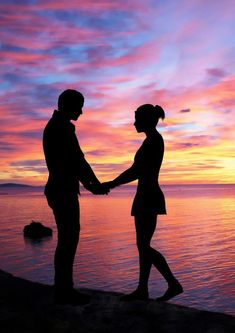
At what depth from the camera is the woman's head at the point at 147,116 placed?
6.42 meters

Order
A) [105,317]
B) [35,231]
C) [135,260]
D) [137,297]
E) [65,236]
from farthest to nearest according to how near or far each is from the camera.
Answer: [35,231]
[135,260]
[137,297]
[65,236]
[105,317]

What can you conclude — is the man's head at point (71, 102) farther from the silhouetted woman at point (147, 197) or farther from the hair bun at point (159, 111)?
the hair bun at point (159, 111)

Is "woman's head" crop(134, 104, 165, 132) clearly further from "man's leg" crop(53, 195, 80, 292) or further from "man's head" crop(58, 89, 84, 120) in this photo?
"man's leg" crop(53, 195, 80, 292)

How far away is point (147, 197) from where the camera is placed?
6.46m

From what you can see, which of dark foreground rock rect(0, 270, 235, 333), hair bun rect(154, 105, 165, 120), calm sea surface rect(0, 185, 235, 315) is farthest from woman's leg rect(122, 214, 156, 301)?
calm sea surface rect(0, 185, 235, 315)

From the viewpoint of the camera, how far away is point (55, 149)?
6051 millimetres

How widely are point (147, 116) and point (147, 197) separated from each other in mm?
1268

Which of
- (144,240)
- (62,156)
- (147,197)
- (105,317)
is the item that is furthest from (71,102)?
(105,317)

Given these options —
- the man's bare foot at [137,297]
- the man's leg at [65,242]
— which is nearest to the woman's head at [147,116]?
the man's leg at [65,242]

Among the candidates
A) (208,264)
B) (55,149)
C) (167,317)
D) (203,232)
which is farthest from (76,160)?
(203,232)

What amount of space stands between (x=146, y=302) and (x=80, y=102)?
314 centimetres

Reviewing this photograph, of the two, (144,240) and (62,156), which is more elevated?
(62,156)

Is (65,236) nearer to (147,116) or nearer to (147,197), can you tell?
(147,197)

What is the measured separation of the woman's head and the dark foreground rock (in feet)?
8.82
